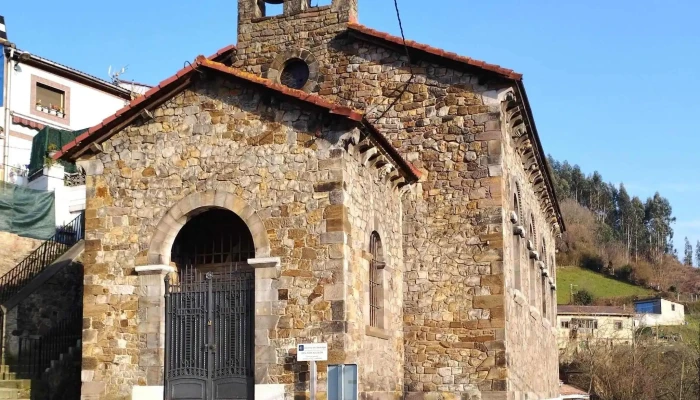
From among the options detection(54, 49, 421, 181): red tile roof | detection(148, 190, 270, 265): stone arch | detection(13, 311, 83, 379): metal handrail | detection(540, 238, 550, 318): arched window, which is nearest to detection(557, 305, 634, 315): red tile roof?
detection(540, 238, 550, 318): arched window

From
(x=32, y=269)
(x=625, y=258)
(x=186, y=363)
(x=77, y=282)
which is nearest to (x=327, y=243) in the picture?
(x=186, y=363)

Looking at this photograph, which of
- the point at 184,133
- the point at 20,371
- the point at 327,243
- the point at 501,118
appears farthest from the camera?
the point at 20,371

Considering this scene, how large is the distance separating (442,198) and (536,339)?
244 inches

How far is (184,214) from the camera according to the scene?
13.7m

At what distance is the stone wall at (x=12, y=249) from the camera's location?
21.0 meters

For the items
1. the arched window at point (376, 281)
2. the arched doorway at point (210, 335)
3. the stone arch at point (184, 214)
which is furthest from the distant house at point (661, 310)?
the stone arch at point (184, 214)

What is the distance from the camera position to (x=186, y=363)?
13.4 m

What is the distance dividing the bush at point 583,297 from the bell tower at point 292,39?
2556 inches

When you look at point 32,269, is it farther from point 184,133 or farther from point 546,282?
point 546,282

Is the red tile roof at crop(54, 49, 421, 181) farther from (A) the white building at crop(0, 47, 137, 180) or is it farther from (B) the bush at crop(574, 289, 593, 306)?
(B) the bush at crop(574, 289, 593, 306)

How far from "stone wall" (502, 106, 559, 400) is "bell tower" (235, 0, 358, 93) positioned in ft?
13.0

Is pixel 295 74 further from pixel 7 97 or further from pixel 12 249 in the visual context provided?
pixel 7 97

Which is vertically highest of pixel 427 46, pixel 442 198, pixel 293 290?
pixel 427 46

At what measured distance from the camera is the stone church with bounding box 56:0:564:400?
12992 millimetres
